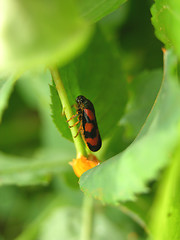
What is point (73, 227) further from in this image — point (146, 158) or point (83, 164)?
point (146, 158)

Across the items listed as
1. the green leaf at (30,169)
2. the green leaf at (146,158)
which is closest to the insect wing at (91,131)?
the green leaf at (146,158)

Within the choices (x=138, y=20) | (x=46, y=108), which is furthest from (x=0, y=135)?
(x=138, y=20)

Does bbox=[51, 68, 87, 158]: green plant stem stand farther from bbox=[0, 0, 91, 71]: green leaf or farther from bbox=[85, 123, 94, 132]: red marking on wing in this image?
bbox=[0, 0, 91, 71]: green leaf

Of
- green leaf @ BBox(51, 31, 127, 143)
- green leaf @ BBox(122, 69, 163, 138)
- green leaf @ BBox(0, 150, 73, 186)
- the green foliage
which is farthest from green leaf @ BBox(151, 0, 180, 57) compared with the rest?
green leaf @ BBox(0, 150, 73, 186)

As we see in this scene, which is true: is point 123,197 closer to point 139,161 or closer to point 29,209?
point 139,161

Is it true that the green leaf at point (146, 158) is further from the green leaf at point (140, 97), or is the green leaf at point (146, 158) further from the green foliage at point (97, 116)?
the green leaf at point (140, 97)

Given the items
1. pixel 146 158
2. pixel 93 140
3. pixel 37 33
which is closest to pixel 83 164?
pixel 93 140
